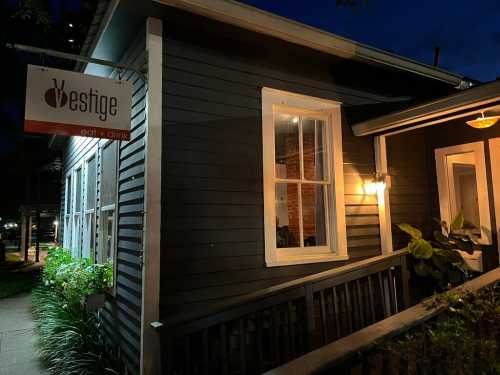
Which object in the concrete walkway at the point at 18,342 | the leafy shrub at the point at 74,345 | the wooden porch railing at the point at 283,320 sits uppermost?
the wooden porch railing at the point at 283,320

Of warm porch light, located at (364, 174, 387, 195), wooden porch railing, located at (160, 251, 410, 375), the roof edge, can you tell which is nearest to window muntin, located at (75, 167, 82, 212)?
wooden porch railing, located at (160, 251, 410, 375)

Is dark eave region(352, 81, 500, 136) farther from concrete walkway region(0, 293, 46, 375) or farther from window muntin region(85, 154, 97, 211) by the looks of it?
concrete walkway region(0, 293, 46, 375)

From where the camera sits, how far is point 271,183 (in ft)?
12.6

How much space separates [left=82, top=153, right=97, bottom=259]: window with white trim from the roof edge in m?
3.19

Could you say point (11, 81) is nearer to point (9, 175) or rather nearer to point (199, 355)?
point (9, 175)

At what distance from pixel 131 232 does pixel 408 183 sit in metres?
3.79

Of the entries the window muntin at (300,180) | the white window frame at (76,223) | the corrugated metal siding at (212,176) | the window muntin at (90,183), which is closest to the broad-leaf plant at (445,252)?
the window muntin at (300,180)

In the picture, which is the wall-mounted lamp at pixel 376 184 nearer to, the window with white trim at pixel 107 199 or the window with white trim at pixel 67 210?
the window with white trim at pixel 107 199

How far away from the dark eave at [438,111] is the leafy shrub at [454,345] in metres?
2.06

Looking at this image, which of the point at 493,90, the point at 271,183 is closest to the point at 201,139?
the point at 271,183

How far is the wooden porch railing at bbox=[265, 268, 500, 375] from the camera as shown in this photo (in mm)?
1790

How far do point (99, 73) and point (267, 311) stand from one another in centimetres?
378

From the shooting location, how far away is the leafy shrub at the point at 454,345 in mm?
2002

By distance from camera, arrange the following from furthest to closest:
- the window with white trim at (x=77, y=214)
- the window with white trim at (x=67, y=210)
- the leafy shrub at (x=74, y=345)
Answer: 1. the window with white trim at (x=67, y=210)
2. the window with white trim at (x=77, y=214)
3. the leafy shrub at (x=74, y=345)
